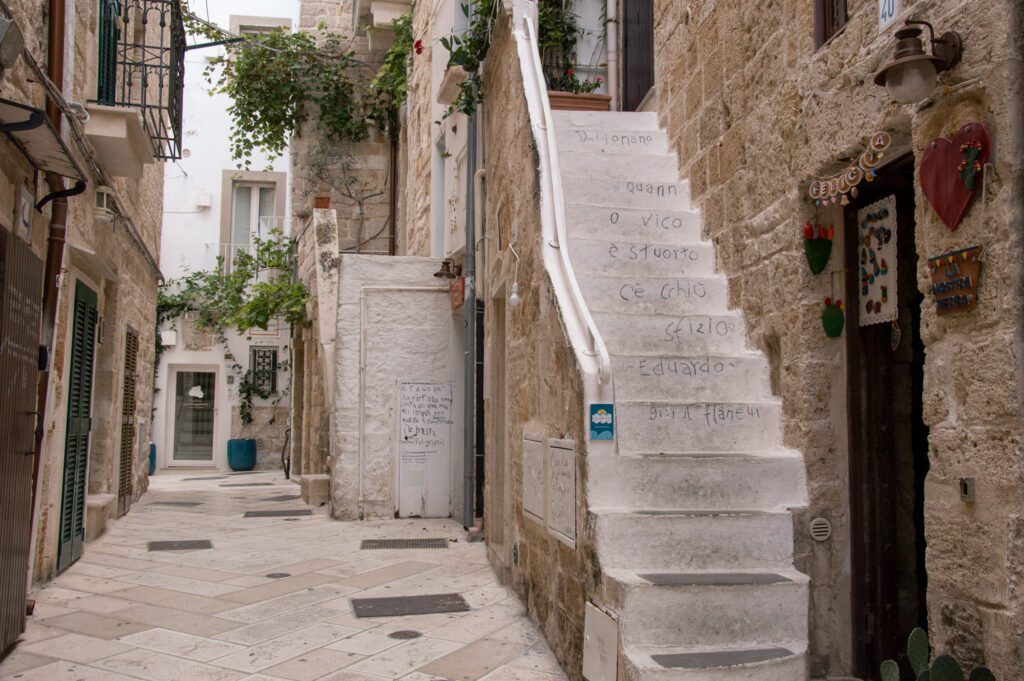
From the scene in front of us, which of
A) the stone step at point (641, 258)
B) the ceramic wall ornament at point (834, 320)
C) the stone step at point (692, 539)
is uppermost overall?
the stone step at point (641, 258)

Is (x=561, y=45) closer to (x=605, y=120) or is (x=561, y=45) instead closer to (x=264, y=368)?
(x=605, y=120)

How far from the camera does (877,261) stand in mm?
3568

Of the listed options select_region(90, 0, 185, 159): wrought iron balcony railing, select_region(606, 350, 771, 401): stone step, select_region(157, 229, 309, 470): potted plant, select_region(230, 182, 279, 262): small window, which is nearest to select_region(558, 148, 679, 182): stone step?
select_region(606, 350, 771, 401): stone step

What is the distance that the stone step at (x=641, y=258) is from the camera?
4.60m

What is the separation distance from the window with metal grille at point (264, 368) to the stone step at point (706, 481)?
13.6 metres

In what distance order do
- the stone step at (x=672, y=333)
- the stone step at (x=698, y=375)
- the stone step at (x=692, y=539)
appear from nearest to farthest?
the stone step at (x=692, y=539)
the stone step at (x=698, y=375)
the stone step at (x=672, y=333)

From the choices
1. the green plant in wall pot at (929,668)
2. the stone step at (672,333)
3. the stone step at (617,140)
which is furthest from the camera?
the stone step at (617,140)

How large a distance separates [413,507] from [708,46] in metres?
5.22

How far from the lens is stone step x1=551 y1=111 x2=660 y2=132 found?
5.79 metres

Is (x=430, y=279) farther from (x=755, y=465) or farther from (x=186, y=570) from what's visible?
(x=755, y=465)

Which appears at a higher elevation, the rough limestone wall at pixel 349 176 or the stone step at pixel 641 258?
the rough limestone wall at pixel 349 176

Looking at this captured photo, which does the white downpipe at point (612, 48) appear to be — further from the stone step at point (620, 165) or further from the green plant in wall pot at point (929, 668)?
the green plant in wall pot at point (929, 668)

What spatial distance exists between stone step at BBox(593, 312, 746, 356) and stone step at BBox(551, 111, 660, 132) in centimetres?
194

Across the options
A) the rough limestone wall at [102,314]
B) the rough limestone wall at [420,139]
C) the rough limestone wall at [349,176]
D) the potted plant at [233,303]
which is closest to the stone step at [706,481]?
the rough limestone wall at [102,314]
